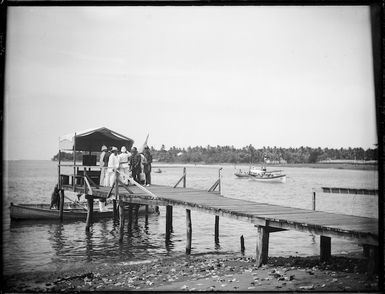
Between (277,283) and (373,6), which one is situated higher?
(373,6)

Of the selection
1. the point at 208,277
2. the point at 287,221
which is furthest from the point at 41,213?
the point at 287,221

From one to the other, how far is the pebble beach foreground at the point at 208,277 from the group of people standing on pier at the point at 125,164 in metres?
5.35

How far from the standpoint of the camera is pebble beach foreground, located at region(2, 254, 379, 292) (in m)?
9.12

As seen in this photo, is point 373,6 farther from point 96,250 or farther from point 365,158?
point 96,250

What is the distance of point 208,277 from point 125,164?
28.0 ft

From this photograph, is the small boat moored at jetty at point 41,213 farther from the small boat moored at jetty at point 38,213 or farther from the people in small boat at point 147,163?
the people in small boat at point 147,163

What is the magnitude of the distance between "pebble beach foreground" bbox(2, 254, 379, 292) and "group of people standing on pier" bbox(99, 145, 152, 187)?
17.5ft

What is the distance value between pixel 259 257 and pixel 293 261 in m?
1.49

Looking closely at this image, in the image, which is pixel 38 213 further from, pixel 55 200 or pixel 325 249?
pixel 325 249

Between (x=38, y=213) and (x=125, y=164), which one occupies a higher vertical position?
(x=125, y=164)

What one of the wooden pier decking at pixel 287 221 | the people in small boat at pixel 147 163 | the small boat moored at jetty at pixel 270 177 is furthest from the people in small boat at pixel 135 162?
the small boat moored at jetty at pixel 270 177

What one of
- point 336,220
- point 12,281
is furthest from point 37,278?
point 336,220

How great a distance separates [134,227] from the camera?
22547 millimetres

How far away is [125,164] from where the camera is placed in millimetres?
17859
